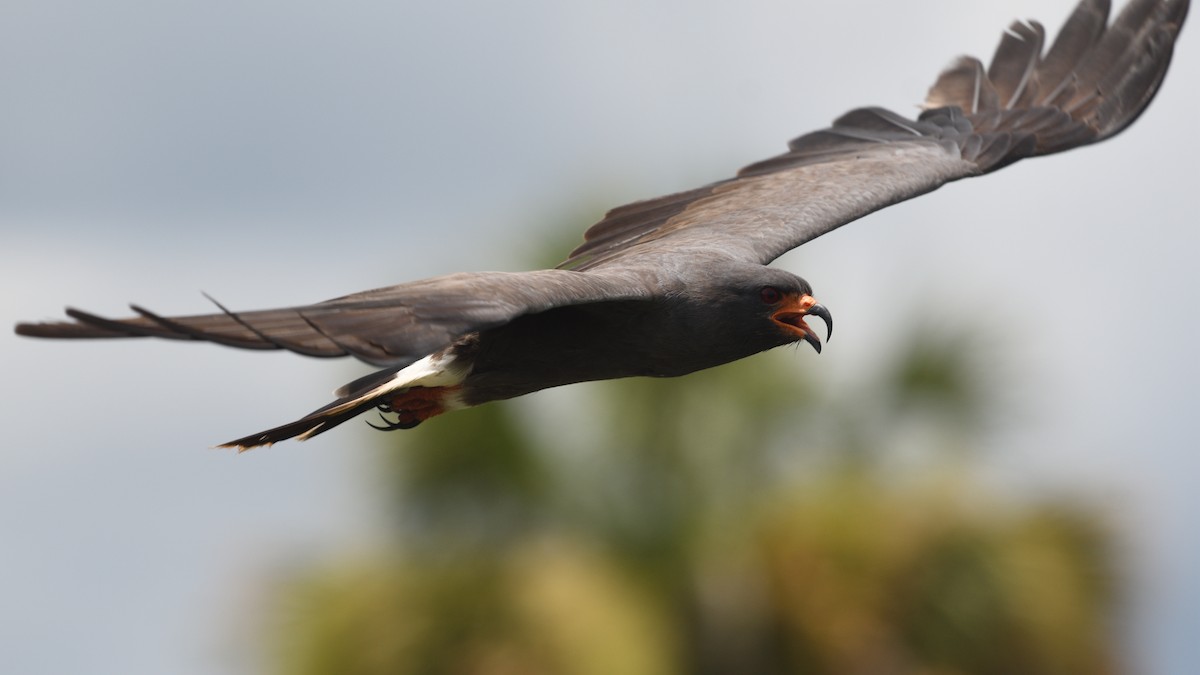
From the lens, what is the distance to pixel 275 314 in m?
6.06

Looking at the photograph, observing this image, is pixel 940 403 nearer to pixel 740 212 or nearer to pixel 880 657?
pixel 880 657

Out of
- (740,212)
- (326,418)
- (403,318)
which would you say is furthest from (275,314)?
(740,212)

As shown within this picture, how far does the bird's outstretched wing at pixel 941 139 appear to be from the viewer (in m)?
9.62

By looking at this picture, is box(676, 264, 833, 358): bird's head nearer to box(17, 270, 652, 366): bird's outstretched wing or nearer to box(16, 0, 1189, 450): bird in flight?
box(16, 0, 1189, 450): bird in flight

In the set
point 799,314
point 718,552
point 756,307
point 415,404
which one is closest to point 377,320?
point 415,404

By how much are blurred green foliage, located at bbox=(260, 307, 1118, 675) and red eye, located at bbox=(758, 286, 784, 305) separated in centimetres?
439

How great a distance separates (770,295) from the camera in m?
7.99

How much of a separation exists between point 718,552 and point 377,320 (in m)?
7.30

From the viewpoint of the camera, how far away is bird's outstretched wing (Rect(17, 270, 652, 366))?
561 cm

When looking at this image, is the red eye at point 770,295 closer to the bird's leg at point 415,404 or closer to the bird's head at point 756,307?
the bird's head at point 756,307

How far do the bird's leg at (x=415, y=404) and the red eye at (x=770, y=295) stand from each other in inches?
57.7

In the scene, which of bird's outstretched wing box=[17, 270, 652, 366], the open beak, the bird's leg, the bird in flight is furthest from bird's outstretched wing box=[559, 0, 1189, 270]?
bird's outstretched wing box=[17, 270, 652, 366]

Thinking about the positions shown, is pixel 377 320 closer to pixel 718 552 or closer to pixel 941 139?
pixel 941 139

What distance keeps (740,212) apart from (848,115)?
1.81 metres
